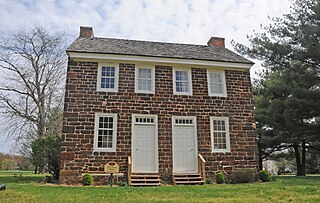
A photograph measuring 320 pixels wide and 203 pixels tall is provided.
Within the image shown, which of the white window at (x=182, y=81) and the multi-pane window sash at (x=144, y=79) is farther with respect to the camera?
the white window at (x=182, y=81)

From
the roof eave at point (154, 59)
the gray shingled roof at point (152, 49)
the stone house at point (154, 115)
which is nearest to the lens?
the stone house at point (154, 115)

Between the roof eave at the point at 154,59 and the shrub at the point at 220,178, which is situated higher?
the roof eave at the point at 154,59

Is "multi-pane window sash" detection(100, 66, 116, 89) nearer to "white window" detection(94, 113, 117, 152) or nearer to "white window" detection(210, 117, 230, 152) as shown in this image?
"white window" detection(94, 113, 117, 152)

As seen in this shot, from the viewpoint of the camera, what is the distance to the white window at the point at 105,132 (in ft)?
42.1

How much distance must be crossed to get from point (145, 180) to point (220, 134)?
4.22 m

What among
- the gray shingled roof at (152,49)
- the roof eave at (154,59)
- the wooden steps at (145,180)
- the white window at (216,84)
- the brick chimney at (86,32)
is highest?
the brick chimney at (86,32)

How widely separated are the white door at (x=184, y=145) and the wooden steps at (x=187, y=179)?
0.29 meters

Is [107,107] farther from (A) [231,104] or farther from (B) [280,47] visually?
(B) [280,47]

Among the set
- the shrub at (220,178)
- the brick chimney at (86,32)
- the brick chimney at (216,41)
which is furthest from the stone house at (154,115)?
the brick chimney at (216,41)

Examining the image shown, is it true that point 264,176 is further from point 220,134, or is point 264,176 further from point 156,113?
point 156,113

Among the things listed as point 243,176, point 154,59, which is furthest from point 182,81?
point 243,176

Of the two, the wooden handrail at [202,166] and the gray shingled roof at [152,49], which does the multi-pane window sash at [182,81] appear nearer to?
the gray shingled roof at [152,49]

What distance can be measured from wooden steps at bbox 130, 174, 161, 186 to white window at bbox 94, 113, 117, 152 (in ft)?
4.98

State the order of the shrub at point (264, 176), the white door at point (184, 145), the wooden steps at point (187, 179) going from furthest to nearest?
the shrub at point (264, 176) < the white door at point (184, 145) < the wooden steps at point (187, 179)
